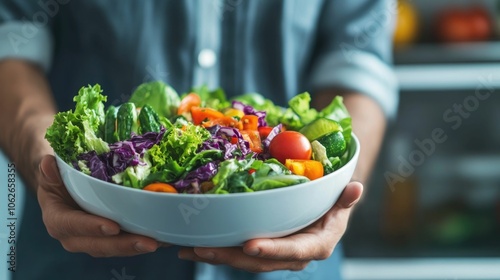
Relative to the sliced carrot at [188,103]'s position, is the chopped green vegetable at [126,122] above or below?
above

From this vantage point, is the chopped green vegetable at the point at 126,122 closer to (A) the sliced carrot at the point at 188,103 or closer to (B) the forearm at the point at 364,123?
(A) the sliced carrot at the point at 188,103

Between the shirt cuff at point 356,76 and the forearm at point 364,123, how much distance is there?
0.7 inches

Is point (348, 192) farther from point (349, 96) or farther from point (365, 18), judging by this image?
point (365, 18)

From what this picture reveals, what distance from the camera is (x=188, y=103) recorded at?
104cm

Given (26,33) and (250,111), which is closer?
(250,111)

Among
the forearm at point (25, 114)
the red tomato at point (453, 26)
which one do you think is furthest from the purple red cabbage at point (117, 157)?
the red tomato at point (453, 26)

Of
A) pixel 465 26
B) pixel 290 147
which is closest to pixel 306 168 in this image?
pixel 290 147

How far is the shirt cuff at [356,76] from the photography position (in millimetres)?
1382

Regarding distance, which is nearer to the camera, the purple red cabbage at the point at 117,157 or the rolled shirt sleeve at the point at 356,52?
the purple red cabbage at the point at 117,157

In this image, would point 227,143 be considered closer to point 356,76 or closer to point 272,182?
point 272,182

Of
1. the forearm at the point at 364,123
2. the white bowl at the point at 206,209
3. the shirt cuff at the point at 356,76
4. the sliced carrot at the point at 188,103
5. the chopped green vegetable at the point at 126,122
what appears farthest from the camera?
the shirt cuff at the point at 356,76

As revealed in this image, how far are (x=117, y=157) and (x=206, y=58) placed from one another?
19.2 inches

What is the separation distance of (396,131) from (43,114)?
125cm

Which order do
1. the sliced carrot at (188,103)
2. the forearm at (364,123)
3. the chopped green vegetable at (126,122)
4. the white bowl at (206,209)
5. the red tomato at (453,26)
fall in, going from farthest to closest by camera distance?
the red tomato at (453,26)
the forearm at (364,123)
the sliced carrot at (188,103)
the chopped green vegetable at (126,122)
the white bowl at (206,209)
